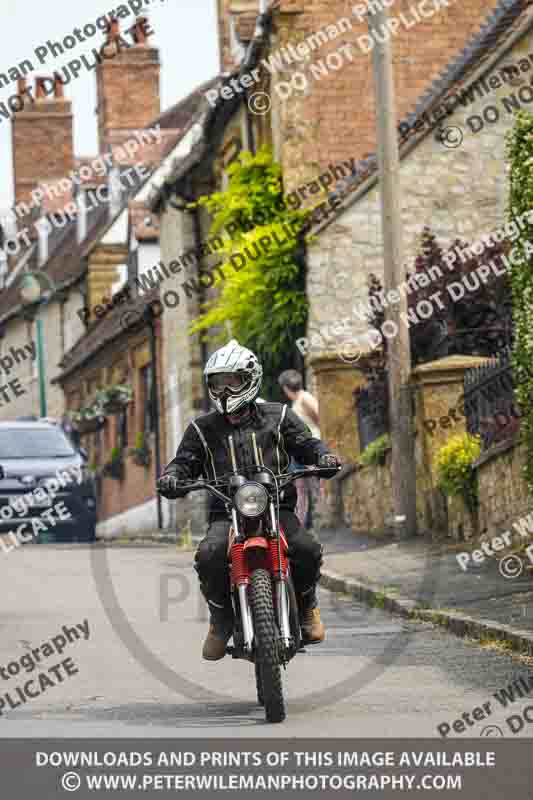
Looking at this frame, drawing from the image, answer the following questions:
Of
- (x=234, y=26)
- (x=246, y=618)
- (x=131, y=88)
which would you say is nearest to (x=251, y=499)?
(x=246, y=618)

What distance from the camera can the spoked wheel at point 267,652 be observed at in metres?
7.95

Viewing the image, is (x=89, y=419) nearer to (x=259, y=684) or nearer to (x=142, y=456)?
(x=142, y=456)

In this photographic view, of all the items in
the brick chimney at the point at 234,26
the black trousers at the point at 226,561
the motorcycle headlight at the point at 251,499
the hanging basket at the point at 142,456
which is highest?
the brick chimney at the point at 234,26

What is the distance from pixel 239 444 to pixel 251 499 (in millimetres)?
489

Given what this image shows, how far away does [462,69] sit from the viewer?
25.1 metres

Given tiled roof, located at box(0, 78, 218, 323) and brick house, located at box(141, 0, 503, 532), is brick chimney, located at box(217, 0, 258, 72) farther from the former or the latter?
tiled roof, located at box(0, 78, 218, 323)

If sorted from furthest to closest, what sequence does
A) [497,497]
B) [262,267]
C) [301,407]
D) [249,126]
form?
[249,126] < [262,267] < [301,407] < [497,497]

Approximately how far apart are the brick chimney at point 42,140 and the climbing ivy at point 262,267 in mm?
34462

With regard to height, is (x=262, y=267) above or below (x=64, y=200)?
below

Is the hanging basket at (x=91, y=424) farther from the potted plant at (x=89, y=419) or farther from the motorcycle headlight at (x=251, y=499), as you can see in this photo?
the motorcycle headlight at (x=251, y=499)

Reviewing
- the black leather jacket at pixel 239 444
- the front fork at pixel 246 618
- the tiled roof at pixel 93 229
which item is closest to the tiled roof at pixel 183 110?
the tiled roof at pixel 93 229

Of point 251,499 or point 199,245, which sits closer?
point 251,499

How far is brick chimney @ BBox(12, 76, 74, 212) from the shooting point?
60344 millimetres
